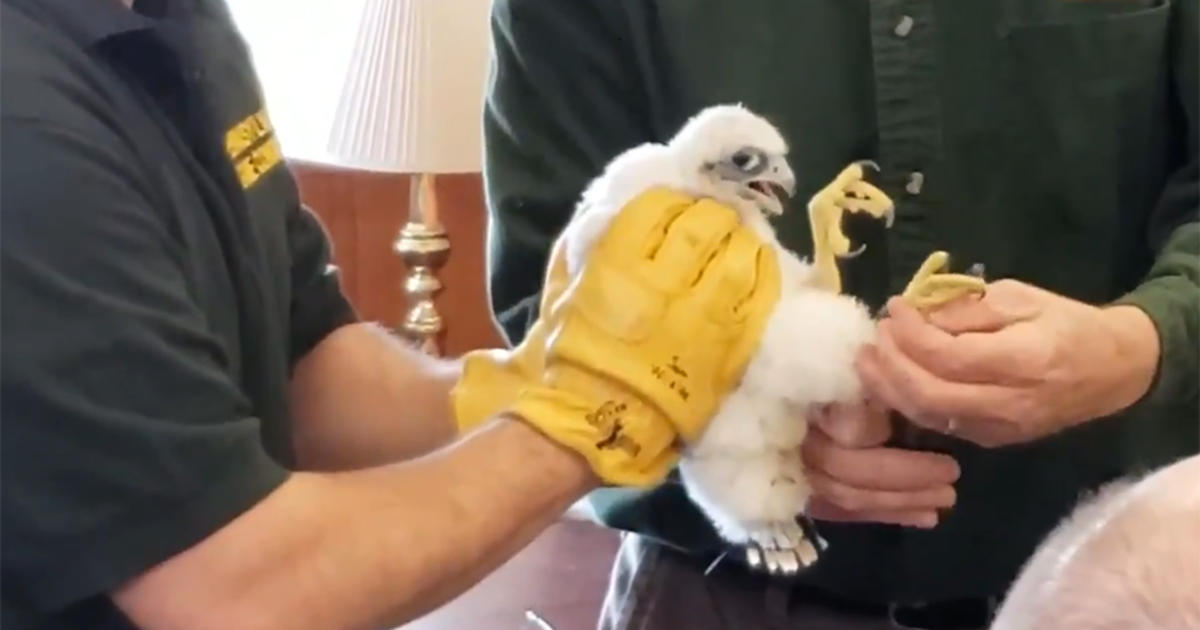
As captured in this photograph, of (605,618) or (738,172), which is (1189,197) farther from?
(605,618)

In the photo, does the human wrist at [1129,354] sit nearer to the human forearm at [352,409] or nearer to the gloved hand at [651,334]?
the gloved hand at [651,334]

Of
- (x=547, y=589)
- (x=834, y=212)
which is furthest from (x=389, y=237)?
(x=834, y=212)

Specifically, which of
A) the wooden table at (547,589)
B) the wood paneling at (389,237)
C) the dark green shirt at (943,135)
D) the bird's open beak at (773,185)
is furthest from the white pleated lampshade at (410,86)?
the bird's open beak at (773,185)

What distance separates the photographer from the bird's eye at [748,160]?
31.3 inches

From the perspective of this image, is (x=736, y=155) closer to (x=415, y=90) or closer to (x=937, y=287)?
(x=937, y=287)

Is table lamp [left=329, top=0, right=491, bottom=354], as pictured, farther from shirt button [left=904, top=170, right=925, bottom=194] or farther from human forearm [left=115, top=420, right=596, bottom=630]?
human forearm [left=115, top=420, right=596, bottom=630]

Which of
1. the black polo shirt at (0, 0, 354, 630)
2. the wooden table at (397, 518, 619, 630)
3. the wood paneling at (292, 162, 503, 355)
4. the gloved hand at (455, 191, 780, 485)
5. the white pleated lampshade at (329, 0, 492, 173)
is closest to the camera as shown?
the black polo shirt at (0, 0, 354, 630)

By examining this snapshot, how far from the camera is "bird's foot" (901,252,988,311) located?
2.62 ft

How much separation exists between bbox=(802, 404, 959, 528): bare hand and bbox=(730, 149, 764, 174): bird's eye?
138 millimetres

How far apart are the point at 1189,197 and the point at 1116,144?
57 millimetres

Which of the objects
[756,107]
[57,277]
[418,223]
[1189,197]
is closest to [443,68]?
[418,223]

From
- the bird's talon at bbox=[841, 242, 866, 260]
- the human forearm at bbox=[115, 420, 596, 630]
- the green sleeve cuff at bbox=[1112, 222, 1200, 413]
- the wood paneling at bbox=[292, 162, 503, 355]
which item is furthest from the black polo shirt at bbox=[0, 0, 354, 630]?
the wood paneling at bbox=[292, 162, 503, 355]

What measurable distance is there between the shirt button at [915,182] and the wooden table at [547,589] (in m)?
0.54

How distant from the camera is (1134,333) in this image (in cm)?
89
